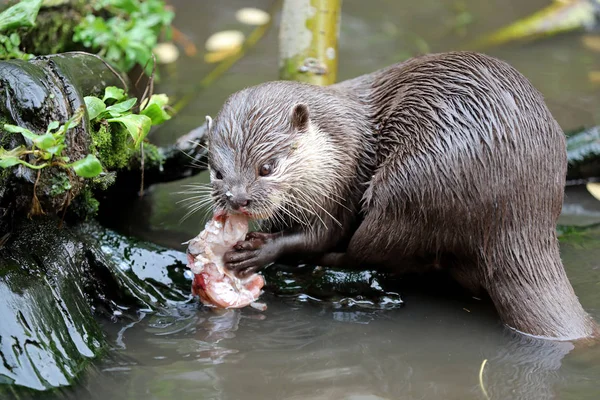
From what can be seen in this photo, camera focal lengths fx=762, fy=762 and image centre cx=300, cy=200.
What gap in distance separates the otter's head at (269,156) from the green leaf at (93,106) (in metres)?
0.44

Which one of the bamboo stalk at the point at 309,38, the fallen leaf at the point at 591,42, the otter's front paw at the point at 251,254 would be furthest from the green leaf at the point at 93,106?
the fallen leaf at the point at 591,42

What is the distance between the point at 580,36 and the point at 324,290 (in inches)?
152

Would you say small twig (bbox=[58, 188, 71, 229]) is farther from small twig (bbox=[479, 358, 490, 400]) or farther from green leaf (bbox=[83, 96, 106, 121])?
small twig (bbox=[479, 358, 490, 400])

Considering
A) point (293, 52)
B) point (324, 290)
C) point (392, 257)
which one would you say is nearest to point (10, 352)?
point (324, 290)

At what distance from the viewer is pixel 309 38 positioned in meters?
3.93

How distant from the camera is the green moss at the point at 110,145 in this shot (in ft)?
9.46

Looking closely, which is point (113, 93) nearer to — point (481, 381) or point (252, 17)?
point (481, 381)

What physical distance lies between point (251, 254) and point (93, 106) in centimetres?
82

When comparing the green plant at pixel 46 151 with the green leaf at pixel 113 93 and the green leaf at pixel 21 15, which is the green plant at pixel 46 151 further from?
the green leaf at pixel 21 15

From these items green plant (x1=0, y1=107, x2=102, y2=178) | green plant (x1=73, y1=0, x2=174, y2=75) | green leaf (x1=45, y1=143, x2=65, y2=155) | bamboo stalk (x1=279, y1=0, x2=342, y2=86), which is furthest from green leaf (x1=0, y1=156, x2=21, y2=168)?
bamboo stalk (x1=279, y1=0, x2=342, y2=86)

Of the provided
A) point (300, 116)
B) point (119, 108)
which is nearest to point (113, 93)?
point (119, 108)

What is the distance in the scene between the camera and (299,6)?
3918 mm

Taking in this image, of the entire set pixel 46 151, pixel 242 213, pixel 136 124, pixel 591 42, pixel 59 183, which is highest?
pixel 591 42

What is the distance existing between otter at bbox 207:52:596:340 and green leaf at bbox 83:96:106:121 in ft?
1.45
